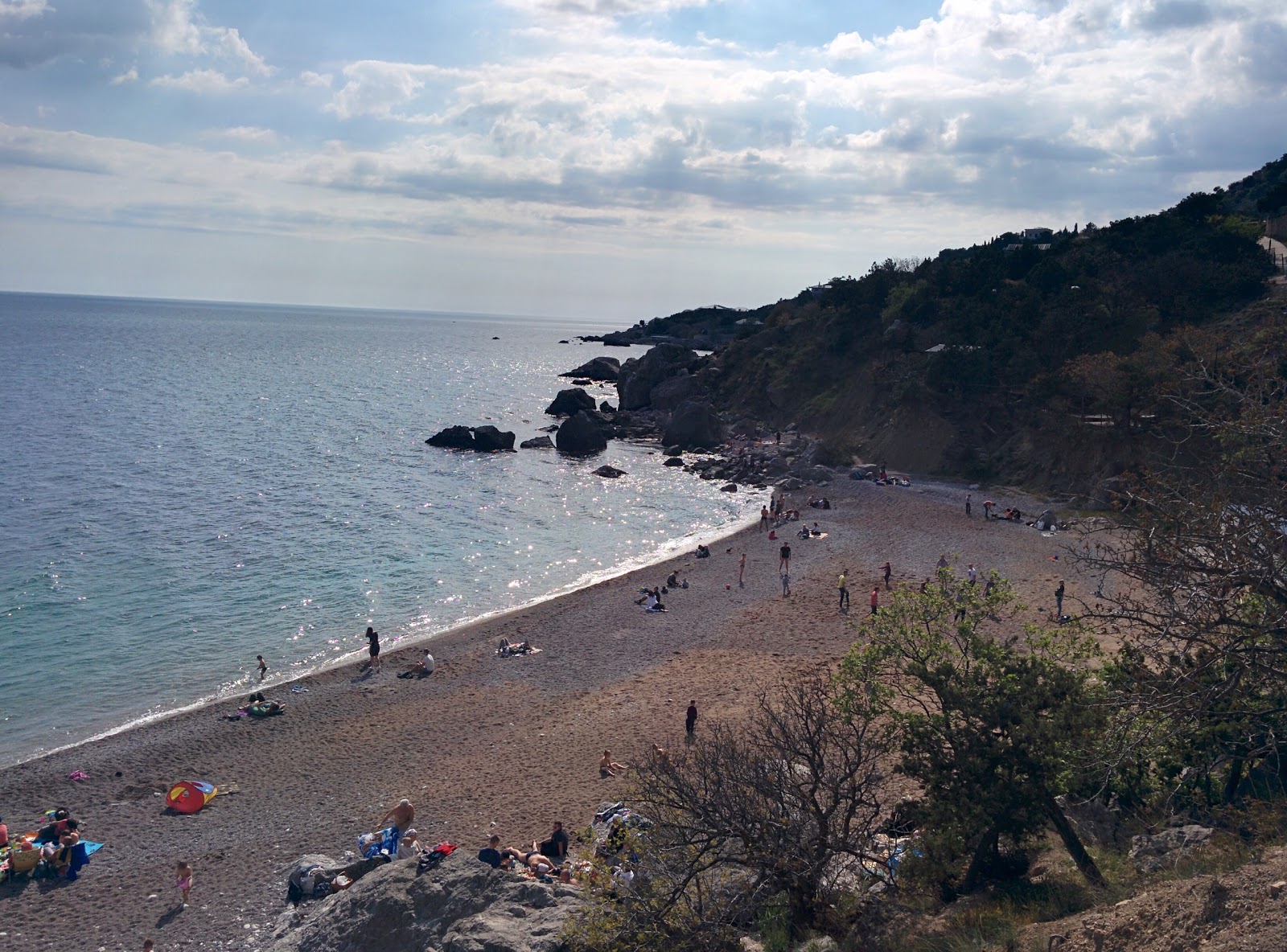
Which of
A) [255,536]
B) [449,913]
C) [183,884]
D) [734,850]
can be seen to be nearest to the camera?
[734,850]

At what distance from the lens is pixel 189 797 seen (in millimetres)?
17641

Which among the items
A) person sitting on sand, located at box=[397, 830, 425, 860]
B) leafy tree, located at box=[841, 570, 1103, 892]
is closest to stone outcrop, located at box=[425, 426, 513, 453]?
person sitting on sand, located at box=[397, 830, 425, 860]

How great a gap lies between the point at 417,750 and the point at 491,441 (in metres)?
43.2

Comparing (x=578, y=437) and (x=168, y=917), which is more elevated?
(x=578, y=437)

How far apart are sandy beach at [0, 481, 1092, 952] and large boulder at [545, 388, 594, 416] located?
1837 inches

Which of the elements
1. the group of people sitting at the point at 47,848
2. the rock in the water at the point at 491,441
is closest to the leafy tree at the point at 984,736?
the group of people sitting at the point at 47,848

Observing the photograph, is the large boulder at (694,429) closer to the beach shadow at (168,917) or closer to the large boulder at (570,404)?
the large boulder at (570,404)

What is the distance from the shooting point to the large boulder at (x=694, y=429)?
62.8m

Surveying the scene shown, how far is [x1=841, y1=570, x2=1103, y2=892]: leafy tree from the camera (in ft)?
32.5

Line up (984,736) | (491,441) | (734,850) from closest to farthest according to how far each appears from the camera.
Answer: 1. (734,850)
2. (984,736)
3. (491,441)

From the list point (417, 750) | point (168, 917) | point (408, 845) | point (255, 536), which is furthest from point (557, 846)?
point (255, 536)

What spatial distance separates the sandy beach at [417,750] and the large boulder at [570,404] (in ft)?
153

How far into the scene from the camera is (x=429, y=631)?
28.6 m

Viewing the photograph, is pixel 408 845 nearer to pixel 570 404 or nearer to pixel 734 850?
pixel 734 850
